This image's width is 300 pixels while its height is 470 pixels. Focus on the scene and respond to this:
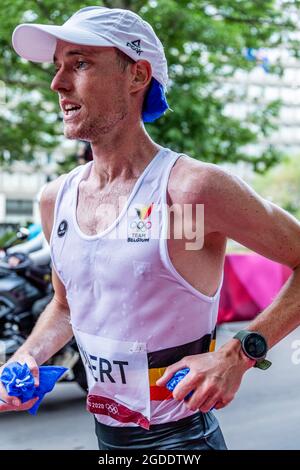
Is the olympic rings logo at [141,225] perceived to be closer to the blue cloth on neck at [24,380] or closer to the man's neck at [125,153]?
the man's neck at [125,153]

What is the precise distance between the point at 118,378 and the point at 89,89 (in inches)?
28.1

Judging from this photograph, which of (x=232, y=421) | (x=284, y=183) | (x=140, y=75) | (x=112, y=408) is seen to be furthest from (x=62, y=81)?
(x=284, y=183)

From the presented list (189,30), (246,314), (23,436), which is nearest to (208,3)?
(189,30)

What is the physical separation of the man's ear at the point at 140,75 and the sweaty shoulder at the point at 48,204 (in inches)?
13.4

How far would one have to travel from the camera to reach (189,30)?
38.7ft

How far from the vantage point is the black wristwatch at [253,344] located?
1685mm

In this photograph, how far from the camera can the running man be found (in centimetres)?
175

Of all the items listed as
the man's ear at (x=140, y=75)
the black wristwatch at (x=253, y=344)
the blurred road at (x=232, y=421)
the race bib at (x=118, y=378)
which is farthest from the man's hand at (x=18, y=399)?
the blurred road at (x=232, y=421)

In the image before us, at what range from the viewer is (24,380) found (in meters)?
1.82

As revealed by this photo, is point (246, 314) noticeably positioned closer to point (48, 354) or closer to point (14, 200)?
point (48, 354)

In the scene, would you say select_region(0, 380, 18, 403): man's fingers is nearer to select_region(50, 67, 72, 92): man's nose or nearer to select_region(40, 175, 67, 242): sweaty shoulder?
select_region(40, 175, 67, 242): sweaty shoulder

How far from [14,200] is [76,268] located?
53535mm

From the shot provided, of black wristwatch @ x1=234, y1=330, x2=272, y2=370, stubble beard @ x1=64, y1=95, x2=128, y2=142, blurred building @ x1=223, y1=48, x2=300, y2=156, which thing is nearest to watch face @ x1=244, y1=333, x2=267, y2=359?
black wristwatch @ x1=234, y1=330, x2=272, y2=370

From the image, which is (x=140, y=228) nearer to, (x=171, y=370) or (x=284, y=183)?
(x=171, y=370)
